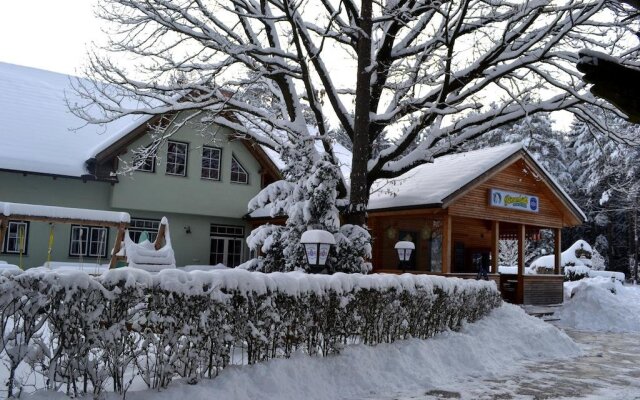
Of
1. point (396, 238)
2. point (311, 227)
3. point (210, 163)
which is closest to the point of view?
point (311, 227)

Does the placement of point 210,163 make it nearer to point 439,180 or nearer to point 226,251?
point 226,251

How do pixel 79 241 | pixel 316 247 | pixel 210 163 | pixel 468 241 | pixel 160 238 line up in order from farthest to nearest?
pixel 468 241 → pixel 210 163 → pixel 79 241 → pixel 160 238 → pixel 316 247

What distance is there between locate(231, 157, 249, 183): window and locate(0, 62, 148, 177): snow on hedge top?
14.0 ft

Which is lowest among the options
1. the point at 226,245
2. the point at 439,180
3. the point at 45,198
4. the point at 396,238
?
the point at 226,245

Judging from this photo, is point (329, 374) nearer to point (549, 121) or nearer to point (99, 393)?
point (99, 393)

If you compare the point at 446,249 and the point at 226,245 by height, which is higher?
the point at 446,249

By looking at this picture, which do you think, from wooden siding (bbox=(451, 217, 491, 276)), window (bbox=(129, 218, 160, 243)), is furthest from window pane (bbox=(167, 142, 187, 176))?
wooden siding (bbox=(451, 217, 491, 276))

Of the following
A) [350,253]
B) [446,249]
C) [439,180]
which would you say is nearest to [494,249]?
[446,249]

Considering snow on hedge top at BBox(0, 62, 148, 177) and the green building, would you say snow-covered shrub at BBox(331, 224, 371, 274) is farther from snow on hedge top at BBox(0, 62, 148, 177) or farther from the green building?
snow on hedge top at BBox(0, 62, 148, 177)

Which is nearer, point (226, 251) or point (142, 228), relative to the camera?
point (142, 228)

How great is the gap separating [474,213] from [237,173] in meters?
9.53

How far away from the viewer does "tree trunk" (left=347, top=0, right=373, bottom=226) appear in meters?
12.7

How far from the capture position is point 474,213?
62.2ft

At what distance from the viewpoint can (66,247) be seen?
1859 centimetres
